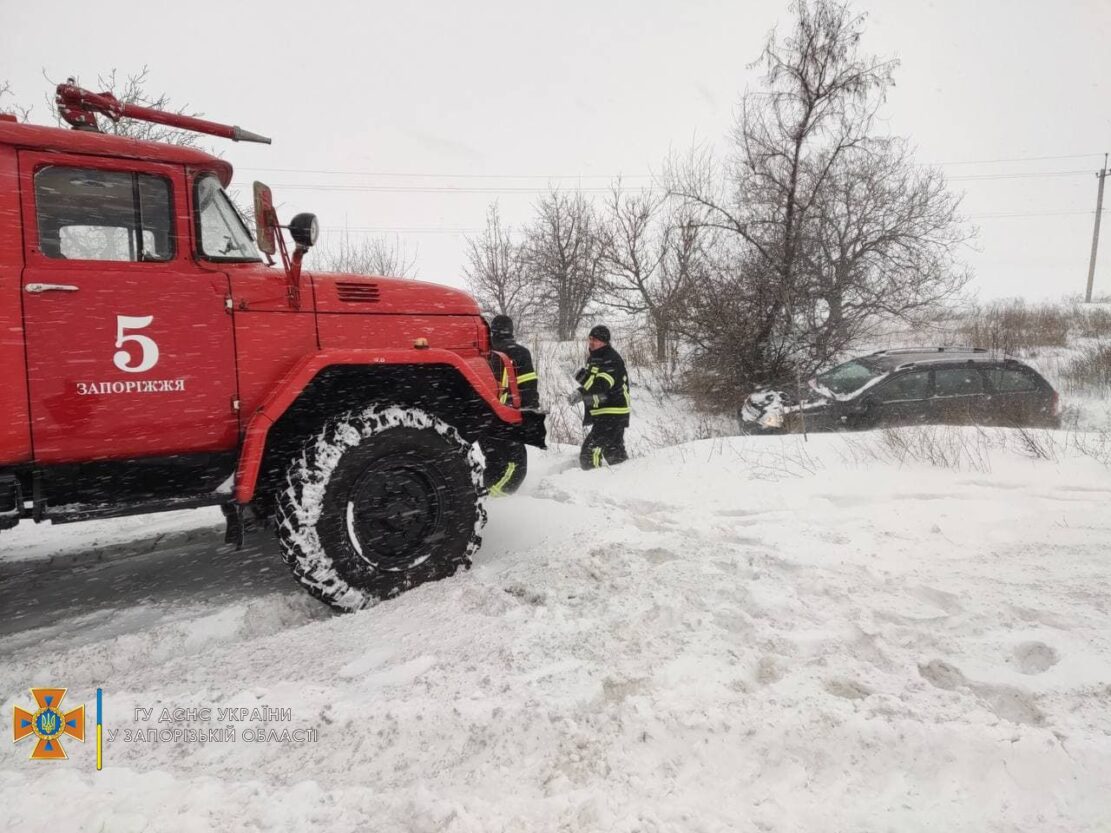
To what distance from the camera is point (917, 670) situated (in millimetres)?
2400

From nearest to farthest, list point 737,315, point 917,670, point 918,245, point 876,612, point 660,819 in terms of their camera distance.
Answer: point 660,819 → point 917,670 → point 876,612 → point 737,315 → point 918,245

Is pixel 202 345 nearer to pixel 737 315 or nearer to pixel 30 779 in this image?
pixel 30 779

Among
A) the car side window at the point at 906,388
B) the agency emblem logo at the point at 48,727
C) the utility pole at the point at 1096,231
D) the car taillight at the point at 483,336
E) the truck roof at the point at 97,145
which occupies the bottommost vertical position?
the agency emblem logo at the point at 48,727

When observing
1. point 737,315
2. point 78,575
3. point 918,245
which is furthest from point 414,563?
point 918,245

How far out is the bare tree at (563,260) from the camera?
2241cm

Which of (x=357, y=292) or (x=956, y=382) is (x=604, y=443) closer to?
(x=357, y=292)

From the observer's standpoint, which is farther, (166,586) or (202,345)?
(166,586)

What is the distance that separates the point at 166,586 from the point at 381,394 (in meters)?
1.67

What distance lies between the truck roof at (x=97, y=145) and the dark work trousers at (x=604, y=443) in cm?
452

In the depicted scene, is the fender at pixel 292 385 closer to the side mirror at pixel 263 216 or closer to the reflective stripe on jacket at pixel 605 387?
the side mirror at pixel 263 216

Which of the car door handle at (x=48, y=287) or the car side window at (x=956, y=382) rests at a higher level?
the car door handle at (x=48, y=287)

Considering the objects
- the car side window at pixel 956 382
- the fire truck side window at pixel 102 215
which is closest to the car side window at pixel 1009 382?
the car side window at pixel 956 382

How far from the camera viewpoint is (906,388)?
Answer: 8641 mm

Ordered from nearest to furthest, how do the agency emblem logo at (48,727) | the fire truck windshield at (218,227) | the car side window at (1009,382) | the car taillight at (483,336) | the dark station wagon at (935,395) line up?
the agency emblem logo at (48,727) < the fire truck windshield at (218,227) < the car taillight at (483,336) < the dark station wagon at (935,395) < the car side window at (1009,382)
